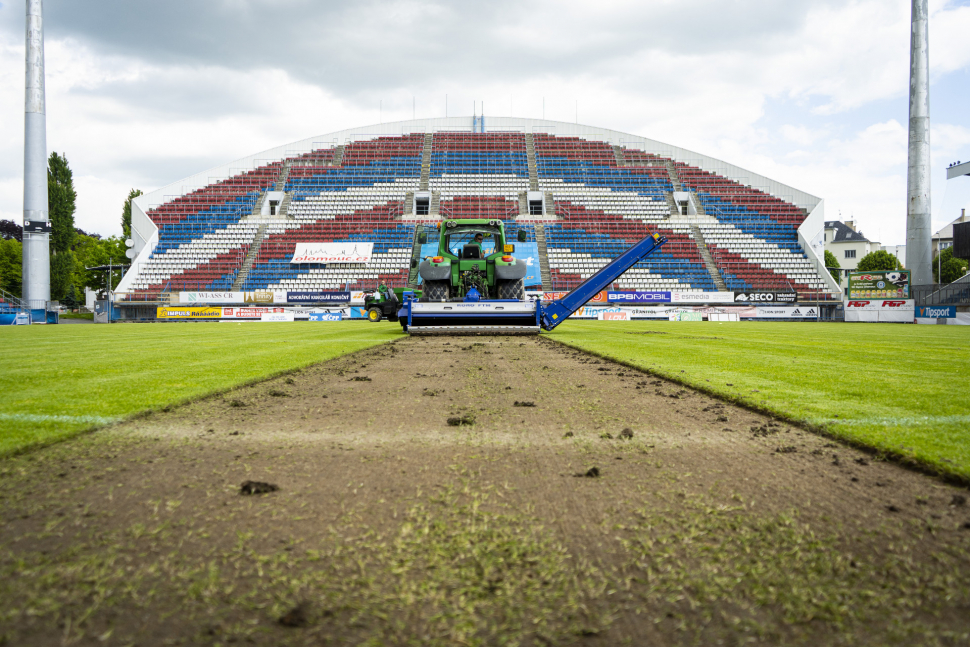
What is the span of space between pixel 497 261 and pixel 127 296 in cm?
3322

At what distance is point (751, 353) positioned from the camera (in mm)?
9094

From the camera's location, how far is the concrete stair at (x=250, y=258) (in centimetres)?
3810

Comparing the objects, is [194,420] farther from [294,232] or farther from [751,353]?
[294,232]

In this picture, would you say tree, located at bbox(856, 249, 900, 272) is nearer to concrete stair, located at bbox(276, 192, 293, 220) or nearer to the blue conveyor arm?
concrete stair, located at bbox(276, 192, 293, 220)

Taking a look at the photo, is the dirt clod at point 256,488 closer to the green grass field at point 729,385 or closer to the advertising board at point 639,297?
the green grass field at point 729,385

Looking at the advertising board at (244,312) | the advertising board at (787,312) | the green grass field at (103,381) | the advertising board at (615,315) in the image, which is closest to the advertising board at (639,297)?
the advertising board at (615,315)

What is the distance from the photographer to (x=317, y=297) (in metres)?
36.7

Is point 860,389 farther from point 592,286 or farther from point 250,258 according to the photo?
point 250,258

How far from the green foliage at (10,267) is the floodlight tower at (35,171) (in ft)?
107

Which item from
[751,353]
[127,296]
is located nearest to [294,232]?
[127,296]

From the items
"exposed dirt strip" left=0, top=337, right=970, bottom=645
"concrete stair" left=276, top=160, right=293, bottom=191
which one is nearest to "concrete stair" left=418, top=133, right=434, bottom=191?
"concrete stair" left=276, top=160, right=293, bottom=191

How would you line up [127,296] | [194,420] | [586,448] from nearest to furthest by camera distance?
1. [586,448]
2. [194,420]
3. [127,296]

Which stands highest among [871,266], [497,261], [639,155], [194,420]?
[639,155]

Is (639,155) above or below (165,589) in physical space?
above
